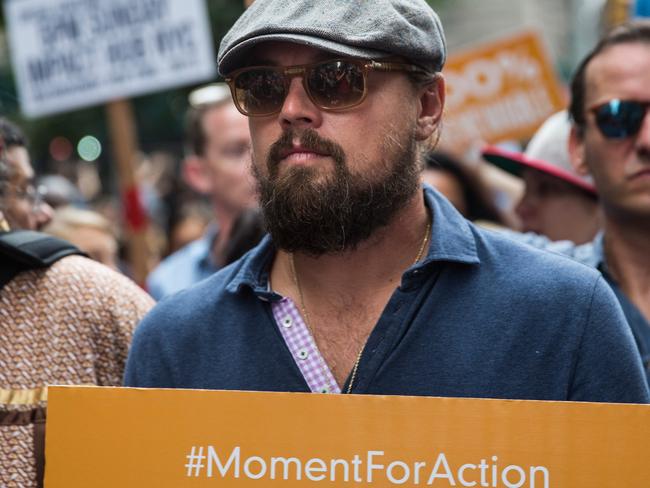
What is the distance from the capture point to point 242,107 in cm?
243

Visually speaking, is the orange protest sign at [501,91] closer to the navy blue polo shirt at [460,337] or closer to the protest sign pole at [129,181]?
the protest sign pole at [129,181]

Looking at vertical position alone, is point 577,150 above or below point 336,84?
below

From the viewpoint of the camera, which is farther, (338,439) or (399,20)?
(399,20)

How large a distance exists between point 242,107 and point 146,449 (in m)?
0.79

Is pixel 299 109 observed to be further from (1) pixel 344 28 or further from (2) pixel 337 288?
(2) pixel 337 288

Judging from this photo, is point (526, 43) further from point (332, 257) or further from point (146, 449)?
point (146, 449)

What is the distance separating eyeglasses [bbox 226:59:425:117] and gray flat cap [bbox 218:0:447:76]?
0.03 metres

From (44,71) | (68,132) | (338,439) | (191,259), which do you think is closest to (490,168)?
(191,259)

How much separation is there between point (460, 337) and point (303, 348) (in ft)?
1.12

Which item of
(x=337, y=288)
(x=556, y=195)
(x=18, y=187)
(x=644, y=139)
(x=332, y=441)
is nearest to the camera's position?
(x=332, y=441)

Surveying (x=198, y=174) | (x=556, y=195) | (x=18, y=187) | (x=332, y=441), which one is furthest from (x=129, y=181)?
(x=332, y=441)

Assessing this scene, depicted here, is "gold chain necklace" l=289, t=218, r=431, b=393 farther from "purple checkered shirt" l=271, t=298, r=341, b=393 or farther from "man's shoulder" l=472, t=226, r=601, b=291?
"man's shoulder" l=472, t=226, r=601, b=291

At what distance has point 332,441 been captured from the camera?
2.06m

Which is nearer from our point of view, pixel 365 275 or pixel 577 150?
pixel 365 275
